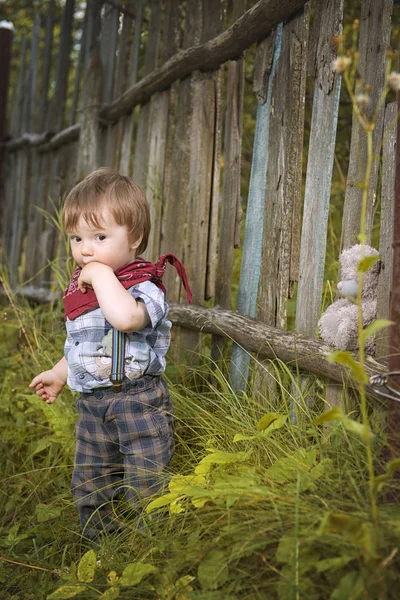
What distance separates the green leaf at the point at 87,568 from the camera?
1.91m

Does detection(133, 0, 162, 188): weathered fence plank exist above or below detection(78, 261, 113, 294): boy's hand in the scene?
above

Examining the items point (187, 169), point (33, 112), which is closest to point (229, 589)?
point (187, 169)

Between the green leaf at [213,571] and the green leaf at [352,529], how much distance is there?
33cm

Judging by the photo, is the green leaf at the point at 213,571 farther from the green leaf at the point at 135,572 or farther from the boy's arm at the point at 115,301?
the boy's arm at the point at 115,301

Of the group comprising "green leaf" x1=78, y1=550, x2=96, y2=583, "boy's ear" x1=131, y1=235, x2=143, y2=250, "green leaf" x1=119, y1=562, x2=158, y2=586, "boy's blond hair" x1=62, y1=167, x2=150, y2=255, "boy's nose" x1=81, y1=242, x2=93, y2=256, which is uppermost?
"boy's blond hair" x1=62, y1=167, x2=150, y2=255

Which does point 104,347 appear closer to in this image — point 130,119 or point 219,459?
point 219,459

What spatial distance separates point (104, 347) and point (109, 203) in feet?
1.63

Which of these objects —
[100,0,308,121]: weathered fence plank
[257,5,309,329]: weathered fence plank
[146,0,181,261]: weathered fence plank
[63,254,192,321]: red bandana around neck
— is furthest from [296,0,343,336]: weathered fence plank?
[146,0,181,261]: weathered fence plank

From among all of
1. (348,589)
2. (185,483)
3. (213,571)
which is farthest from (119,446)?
(348,589)

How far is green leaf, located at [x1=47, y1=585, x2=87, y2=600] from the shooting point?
72.1 inches

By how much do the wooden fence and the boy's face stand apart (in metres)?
0.69

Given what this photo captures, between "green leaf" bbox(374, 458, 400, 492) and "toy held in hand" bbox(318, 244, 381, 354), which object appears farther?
"toy held in hand" bbox(318, 244, 381, 354)

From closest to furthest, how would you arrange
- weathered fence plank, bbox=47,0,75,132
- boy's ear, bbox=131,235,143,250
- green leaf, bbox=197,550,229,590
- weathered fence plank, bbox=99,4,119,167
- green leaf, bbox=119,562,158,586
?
green leaf, bbox=197,550,229,590 → green leaf, bbox=119,562,158,586 → boy's ear, bbox=131,235,143,250 → weathered fence plank, bbox=99,4,119,167 → weathered fence plank, bbox=47,0,75,132

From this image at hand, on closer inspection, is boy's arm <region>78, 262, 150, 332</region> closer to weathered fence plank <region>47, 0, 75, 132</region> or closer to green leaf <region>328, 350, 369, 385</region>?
green leaf <region>328, 350, 369, 385</region>
